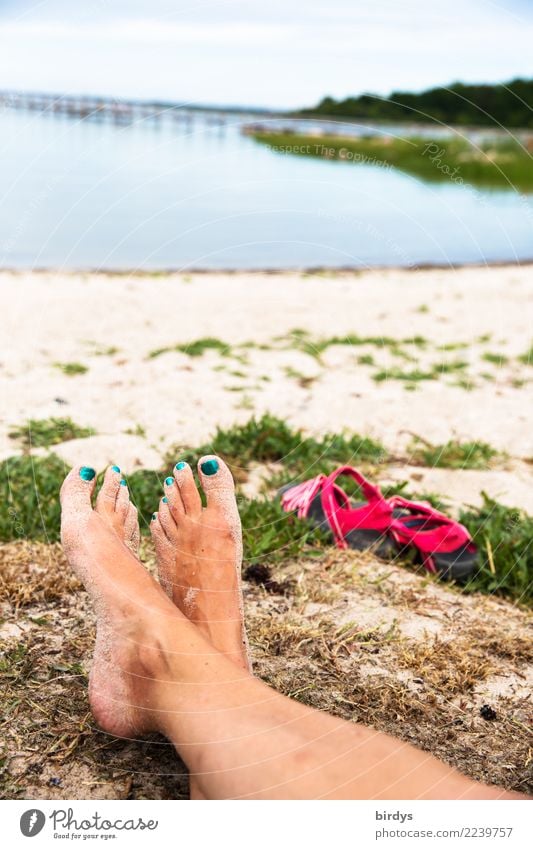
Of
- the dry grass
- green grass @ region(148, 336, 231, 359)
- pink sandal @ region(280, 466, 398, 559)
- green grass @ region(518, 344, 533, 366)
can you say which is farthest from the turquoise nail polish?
green grass @ region(518, 344, 533, 366)

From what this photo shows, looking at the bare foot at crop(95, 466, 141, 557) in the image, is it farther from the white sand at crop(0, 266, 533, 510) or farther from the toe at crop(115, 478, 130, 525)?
the white sand at crop(0, 266, 533, 510)

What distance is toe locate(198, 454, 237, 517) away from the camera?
2457 mm

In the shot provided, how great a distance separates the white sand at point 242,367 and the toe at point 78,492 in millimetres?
1188

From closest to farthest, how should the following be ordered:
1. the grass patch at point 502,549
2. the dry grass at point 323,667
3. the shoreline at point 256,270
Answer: the dry grass at point 323,667 → the grass patch at point 502,549 → the shoreline at point 256,270

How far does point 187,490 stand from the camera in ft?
8.35

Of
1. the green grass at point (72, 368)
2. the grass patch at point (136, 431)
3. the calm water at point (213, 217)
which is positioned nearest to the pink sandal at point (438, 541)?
the grass patch at point (136, 431)

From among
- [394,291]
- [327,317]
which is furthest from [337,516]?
[394,291]

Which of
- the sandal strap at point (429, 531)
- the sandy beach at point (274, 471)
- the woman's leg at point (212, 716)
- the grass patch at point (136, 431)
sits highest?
the woman's leg at point (212, 716)

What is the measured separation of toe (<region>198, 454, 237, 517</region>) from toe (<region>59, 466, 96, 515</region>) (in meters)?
0.32

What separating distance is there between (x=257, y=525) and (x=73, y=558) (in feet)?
3.14

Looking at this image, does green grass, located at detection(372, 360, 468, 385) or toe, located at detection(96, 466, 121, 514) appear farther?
green grass, located at detection(372, 360, 468, 385)

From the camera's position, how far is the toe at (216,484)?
2457 mm

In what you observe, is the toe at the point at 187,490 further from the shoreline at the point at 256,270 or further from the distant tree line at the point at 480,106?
the distant tree line at the point at 480,106
